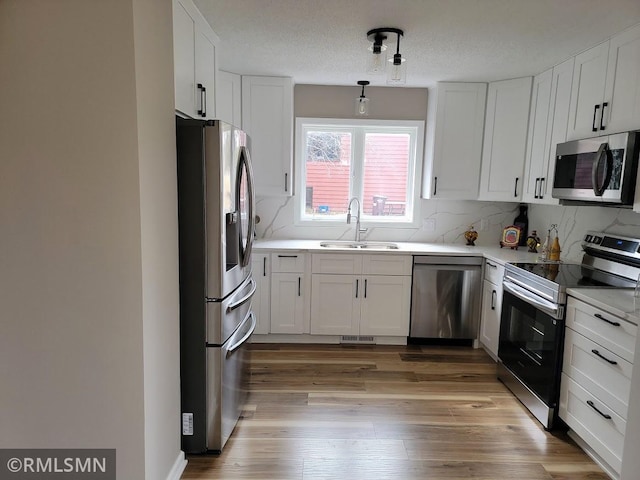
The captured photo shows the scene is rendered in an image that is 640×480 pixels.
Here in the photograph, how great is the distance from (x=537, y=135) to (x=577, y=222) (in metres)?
0.77

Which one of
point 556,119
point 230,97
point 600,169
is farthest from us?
point 230,97

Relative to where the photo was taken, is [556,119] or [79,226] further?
[556,119]

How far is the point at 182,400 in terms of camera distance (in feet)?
6.94

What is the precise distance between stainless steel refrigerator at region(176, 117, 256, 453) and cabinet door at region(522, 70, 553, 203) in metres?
2.36

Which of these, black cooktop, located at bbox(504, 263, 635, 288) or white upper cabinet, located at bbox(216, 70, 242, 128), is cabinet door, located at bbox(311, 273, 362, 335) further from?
white upper cabinet, located at bbox(216, 70, 242, 128)

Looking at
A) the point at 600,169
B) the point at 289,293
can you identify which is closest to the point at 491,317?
the point at 600,169

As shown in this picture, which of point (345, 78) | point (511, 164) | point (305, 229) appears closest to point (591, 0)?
point (511, 164)

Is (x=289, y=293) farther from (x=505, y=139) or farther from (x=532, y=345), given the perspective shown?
(x=505, y=139)

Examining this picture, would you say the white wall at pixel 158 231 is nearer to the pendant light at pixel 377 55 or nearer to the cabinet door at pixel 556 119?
the pendant light at pixel 377 55

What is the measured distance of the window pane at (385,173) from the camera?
13.3 ft

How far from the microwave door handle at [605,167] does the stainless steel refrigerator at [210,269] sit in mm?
2042

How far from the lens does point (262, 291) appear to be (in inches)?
141

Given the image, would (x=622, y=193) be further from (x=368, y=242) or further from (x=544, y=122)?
(x=368, y=242)

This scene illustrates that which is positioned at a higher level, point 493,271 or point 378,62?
point 378,62
